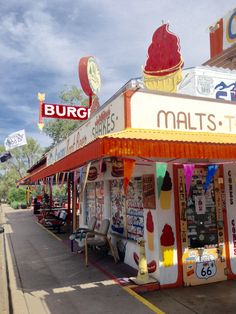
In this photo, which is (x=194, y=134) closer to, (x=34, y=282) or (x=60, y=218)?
(x=34, y=282)

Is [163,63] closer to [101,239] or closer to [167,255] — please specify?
[167,255]

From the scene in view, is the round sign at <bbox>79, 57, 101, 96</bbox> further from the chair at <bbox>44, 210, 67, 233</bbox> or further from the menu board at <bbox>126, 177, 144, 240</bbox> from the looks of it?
the chair at <bbox>44, 210, 67, 233</bbox>

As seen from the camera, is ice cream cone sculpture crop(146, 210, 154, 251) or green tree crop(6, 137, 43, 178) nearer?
ice cream cone sculpture crop(146, 210, 154, 251)

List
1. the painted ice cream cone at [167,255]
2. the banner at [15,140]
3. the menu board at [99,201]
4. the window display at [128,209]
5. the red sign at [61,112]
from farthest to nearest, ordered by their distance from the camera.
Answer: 1. the banner at [15,140]
2. the red sign at [61,112]
3. the menu board at [99,201]
4. the window display at [128,209]
5. the painted ice cream cone at [167,255]

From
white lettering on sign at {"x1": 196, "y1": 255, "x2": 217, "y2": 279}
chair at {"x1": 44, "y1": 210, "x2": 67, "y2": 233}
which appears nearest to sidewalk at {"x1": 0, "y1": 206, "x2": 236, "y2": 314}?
white lettering on sign at {"x1": 196, "y1": 255, "x2": 217, "y2": 279}

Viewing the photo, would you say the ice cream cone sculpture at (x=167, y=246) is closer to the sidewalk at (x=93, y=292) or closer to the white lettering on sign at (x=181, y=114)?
the sidewalk at (x=93, y=292)

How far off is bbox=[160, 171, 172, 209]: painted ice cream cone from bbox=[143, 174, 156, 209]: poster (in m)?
0.17

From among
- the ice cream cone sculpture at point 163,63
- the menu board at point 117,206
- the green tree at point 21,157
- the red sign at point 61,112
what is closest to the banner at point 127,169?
the ice cream cone sculpture at point 163,63

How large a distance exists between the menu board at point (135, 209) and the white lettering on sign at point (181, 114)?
1.61 m

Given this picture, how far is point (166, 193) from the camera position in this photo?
6801mm

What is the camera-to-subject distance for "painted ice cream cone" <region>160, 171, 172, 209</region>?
676 cm

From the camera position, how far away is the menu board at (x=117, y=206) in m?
9.00

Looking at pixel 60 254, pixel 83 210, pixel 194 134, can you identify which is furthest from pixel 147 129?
pixel 83 210

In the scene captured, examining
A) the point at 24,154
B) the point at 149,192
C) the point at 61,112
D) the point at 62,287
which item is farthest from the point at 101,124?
the point at 24,154
